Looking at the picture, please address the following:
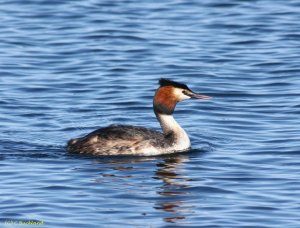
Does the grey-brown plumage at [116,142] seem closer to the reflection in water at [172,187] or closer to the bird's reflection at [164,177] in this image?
the bird's reflection at [164,177]

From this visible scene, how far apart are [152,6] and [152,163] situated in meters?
13.9

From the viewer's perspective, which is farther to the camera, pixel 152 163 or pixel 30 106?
pixel 30 106

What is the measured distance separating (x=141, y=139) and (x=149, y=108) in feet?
11.6

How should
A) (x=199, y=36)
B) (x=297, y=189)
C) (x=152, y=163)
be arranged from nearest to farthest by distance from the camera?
(x=297, y=189)
(x=152, y=163)
(x=199, y=36)

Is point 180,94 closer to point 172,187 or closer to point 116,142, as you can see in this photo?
point 116,142

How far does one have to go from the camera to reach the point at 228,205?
489 inches

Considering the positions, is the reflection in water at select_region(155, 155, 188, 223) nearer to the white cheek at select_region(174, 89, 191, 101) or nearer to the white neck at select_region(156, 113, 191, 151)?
the white neck at select_region(156, 113, 191, 151)

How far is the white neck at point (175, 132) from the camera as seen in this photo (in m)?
15.4

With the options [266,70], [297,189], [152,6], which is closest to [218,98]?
[266,70]

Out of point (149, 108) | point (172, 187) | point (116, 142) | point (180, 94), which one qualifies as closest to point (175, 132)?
point (180, 94)

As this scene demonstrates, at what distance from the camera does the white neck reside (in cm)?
1539

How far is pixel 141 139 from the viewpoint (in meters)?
15.1

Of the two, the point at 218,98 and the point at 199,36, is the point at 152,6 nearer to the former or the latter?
the point at 199,36

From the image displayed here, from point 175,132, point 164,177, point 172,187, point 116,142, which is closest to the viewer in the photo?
point 172,187
